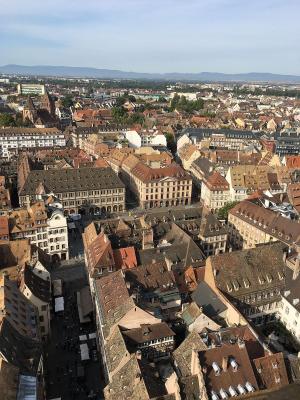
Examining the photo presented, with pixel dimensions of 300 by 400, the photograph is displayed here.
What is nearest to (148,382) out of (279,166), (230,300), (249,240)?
(230,300)

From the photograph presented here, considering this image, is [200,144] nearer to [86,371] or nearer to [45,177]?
[45,177]

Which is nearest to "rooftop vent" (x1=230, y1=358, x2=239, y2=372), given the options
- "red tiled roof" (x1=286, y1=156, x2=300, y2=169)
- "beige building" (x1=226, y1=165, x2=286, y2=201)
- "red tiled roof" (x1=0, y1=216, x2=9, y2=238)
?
"red tiled roof" (x1=0, y1=216, x2=9, y2=238)

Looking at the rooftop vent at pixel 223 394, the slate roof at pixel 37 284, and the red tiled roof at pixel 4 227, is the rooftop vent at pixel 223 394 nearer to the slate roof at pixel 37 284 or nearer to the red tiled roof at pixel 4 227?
the slate roof at pixel 37 284

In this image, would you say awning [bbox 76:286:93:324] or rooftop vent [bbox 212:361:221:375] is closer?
rooftop vent [bbox 212:361:221:375]

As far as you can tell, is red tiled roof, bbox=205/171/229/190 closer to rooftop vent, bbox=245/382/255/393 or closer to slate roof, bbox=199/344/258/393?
slate roof, bbox=199/344/258/393

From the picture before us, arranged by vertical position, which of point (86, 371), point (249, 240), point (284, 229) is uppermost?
point (284, 229)
